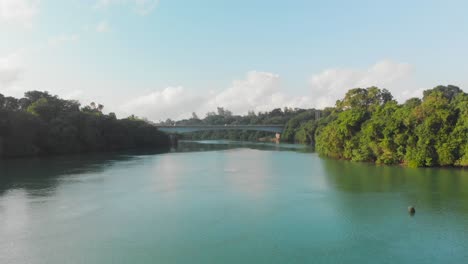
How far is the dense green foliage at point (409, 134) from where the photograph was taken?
31.8 metres

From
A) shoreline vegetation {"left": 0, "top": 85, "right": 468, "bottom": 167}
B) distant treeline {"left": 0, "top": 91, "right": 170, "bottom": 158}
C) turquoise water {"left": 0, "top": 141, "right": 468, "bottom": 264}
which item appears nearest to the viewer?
turquoise water {"left": 0, "top": 141, "right": 468, "bottom": 264}

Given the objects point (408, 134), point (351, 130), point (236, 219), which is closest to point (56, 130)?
point (351, 130)

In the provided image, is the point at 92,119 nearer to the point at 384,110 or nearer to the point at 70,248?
the point at 384,110

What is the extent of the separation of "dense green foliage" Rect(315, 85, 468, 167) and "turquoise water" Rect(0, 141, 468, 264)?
2.90m

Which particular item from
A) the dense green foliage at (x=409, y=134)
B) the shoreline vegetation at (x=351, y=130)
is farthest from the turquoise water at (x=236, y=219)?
the shoreline vegetation at (x=351, y=130)

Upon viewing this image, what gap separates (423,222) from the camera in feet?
54.0

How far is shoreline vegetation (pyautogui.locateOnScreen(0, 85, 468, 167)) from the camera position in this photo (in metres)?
32.7

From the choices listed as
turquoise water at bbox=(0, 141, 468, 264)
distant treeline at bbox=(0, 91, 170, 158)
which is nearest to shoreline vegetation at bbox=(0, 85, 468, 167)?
distant treeline at bbox=(0, 91, 170, 158)

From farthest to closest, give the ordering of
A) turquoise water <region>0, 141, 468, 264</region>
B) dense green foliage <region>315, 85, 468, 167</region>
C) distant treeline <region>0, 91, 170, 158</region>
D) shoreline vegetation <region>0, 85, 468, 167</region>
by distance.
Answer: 1. distant treeline <region>0, 91, 170, 158</region>
2. shoreline vegetation <region>0, 85, 468, 167</region>
3. dense green foliage <region>315, 85, 468, 167</region>
4. turquoise water <region>0, 141, 468, 264</region>

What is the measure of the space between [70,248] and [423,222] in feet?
48.0

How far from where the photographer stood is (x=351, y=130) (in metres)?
41.6

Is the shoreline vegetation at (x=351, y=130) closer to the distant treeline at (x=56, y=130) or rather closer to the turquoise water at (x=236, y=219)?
the distant treeline at (x=56, y=130)

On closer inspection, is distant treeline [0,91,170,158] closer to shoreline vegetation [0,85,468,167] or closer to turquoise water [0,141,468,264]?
shoreline vegetation [0,85,468,167]

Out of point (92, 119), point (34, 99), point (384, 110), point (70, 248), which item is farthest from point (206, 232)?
point (34, 99)
